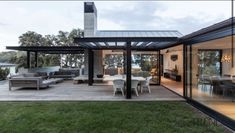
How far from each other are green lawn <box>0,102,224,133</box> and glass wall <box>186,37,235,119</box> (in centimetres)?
78

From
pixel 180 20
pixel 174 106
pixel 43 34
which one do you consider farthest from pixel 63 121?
pixel 43 34

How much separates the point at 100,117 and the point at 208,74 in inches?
182

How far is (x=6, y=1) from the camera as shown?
13.5 meters

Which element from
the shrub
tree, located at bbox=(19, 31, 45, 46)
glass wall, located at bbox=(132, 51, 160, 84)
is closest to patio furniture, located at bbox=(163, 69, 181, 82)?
glass wall, located at bbox=(132, 51, 160, 84)

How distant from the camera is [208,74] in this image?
8992 mm

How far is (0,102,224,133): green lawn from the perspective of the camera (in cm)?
584

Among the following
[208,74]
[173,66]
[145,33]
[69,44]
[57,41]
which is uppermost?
[57,41]

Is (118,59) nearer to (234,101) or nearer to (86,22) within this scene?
(86,22)

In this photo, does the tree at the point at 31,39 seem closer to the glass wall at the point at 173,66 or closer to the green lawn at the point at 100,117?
the glass wall at the point at 173,66

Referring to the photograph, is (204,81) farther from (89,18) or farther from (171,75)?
(171,75)

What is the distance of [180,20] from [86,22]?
12878mm

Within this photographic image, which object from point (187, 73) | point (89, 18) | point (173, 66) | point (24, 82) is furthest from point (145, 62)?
point (24, 82)

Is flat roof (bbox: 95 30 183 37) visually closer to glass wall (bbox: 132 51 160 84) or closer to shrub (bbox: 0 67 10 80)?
glass wall (bbox: 132 51 160 84)

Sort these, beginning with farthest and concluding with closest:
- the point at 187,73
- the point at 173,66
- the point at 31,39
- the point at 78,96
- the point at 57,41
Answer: the point at 57,41
the point at 31,39
the point at 173,66
the point at 78,96
the point at 187,73
